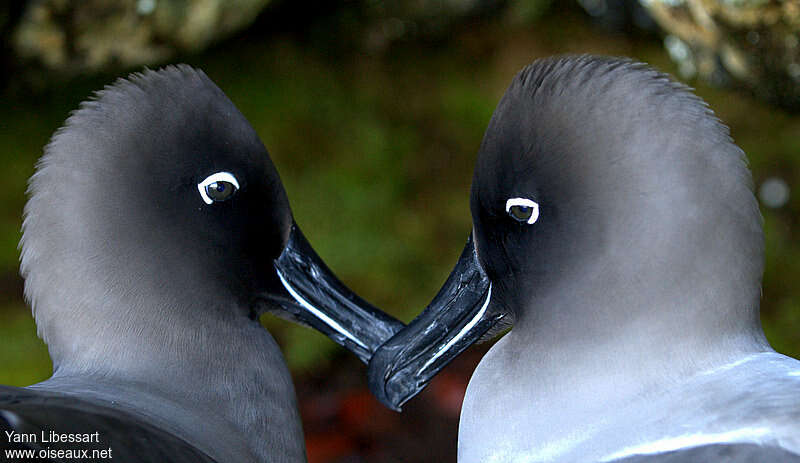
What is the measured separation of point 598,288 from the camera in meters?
2.14

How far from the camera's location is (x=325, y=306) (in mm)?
2857

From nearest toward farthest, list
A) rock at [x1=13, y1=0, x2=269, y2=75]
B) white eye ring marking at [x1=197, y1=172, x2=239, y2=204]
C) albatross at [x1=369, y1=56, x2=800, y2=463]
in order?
1. albatross at [x1=369, y1=56, x2=800, y2=463]
2. white eye ring marking at [x1=197, y1=172, x2=239, y2=204]
3. rock at [x1=13, y1=0, x2=269, y2=75]

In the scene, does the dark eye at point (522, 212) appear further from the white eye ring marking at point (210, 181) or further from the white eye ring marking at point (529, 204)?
the white eye ring marking at point (210, 181)

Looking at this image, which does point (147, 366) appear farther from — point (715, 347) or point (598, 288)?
point (715, 347)

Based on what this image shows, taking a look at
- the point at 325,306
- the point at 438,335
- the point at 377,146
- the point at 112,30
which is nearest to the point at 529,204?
the point at 438,335

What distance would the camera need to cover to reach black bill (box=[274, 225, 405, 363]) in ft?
9.30

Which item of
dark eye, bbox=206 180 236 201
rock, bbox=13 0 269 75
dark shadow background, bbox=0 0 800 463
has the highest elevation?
rock, bbox=13 0 269 75

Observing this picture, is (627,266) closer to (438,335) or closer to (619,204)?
(619,204)

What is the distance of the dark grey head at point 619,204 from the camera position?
205 cm

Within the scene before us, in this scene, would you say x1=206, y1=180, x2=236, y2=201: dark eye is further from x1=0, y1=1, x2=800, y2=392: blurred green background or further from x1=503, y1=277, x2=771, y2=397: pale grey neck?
x1=0, y1=1, x2=800, y2=392: blurred green background

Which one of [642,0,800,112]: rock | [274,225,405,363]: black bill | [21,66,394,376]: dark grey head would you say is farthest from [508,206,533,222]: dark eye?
[642,0,800,112]: rock

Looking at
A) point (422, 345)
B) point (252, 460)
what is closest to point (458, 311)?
point (422, 345)

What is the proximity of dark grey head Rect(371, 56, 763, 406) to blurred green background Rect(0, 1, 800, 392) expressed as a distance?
2.84 m

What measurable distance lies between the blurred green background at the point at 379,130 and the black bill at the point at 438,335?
2.32 meters
